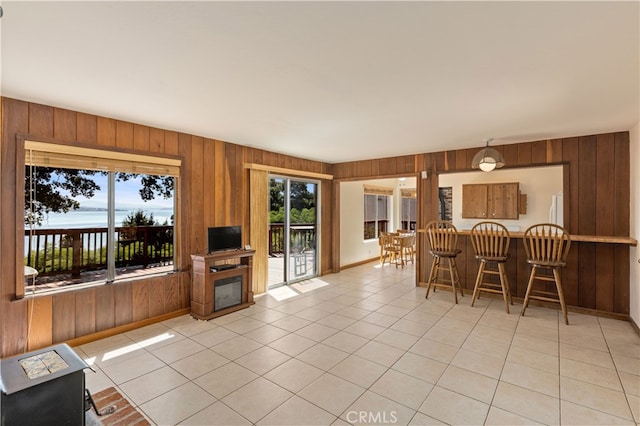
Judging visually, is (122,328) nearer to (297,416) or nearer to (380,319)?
(297,416)

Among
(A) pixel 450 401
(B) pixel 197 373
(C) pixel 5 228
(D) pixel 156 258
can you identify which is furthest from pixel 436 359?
(C) pixel 5 228

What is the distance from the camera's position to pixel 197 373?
8.41ft

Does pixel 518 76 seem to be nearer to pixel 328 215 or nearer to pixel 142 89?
pixel 142 89

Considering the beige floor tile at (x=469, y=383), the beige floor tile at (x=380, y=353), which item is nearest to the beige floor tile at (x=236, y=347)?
the beige floor tile at (x=380, y=353)

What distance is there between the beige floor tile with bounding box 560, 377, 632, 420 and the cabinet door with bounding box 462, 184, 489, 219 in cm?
527

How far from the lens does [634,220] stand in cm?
364

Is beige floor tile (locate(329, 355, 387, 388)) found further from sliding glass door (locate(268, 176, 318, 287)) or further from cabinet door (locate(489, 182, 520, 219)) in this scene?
cabinet door (locate(489, 182, 520, 219))

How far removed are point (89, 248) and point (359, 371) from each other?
3.11m

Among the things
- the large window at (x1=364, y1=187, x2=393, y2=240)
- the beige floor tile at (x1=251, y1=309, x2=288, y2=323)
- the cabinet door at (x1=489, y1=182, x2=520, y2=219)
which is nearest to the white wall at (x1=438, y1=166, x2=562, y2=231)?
the cabinet door at (x1=489, y1=182, x2=520, y2=219)

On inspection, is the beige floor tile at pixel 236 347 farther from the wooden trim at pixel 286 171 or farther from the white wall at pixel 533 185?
the white wall at pixel 533 185

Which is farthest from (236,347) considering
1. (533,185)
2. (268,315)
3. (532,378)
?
(533,185)

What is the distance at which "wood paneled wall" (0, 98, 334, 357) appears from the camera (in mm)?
2734

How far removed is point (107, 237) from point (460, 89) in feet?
12.8
